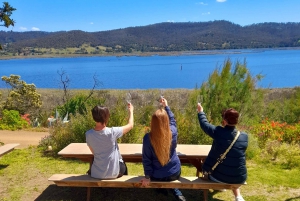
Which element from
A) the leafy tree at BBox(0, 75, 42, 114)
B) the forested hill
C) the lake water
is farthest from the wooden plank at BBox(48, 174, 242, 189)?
the forested hill

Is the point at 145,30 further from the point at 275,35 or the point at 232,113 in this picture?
the point at 232,113

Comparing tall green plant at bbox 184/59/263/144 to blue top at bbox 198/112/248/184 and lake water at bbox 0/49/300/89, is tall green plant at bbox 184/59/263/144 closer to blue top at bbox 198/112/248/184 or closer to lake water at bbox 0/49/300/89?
lake water at bbox 0/49/300/89

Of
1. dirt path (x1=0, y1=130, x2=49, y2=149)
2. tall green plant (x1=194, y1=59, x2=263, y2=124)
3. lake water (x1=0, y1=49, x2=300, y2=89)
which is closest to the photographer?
tall green plant (x1=194, y1=59, x2=263, y2=124)

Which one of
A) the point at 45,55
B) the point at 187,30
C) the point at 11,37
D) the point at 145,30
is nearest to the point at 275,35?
the point at 187,30

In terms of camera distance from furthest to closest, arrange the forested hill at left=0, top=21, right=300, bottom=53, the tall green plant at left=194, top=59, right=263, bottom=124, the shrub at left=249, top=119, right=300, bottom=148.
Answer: the forested hill at left=0, top=21, right=300, bottom=53
the tall green plant at left=194, top=59, right=263, bottom=124
the shrub at left=249, top=119, right=300, bottom=148

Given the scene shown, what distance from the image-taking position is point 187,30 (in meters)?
188

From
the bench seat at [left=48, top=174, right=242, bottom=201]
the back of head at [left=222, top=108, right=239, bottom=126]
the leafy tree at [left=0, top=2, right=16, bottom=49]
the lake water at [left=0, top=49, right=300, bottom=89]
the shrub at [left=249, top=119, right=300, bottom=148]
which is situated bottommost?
the lake water at [left=0, top=49, right=300, bottom=89]

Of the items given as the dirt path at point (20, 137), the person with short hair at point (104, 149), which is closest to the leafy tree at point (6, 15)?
the dirt path at point (20, 137)

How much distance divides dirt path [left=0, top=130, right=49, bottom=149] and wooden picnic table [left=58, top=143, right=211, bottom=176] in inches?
165

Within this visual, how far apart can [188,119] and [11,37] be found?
203234 millimetres

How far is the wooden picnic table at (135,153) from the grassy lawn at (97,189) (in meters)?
0.45

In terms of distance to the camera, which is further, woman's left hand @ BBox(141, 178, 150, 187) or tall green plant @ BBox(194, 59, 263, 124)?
tall green plant @ BBox(194, 59, 263, 124)

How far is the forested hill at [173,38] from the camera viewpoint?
151 meters

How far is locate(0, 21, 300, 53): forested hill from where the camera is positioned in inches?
5945
